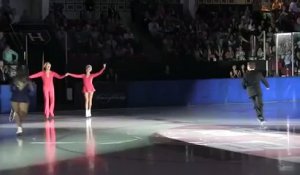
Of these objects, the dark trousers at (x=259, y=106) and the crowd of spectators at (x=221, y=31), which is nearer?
the dark trousers at (x=259, y=106)

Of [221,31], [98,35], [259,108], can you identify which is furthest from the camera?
[221,31]

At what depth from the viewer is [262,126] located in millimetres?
17328

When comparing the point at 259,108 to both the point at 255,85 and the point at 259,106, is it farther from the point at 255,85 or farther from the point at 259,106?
the point at 255,85

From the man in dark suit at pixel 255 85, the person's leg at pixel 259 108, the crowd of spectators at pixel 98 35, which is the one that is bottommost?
the person's leg at pixel 259 108

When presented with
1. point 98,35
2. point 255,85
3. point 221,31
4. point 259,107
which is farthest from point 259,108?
point 221,31

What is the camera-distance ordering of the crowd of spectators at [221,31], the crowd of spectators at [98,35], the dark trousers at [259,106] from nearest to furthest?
the dark trousers at [259,106], the crowd of spectators at [98,35], the crowd of spectators at [221,31]

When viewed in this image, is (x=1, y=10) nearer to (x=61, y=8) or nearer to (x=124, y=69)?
(x=61, y=8)

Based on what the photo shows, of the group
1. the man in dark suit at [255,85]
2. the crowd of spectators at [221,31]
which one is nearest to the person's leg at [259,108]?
the man in dark suit at [255,85]

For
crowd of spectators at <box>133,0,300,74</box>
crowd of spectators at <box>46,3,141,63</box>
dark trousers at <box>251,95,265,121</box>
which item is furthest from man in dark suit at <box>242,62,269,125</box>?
crowd of spectators at <box>133,0,300,74</box>

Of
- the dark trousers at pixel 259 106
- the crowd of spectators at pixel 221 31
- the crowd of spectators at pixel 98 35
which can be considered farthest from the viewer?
the crowd of spectators at pixel 221 31

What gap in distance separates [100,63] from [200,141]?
13.6 meters

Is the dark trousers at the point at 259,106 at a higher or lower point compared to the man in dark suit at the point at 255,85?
lower

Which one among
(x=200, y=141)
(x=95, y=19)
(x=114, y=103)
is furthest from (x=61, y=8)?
(x=200, y=141)

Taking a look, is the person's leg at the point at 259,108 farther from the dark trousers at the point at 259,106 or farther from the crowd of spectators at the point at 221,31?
the crowd of spectators at the point at 221,31
